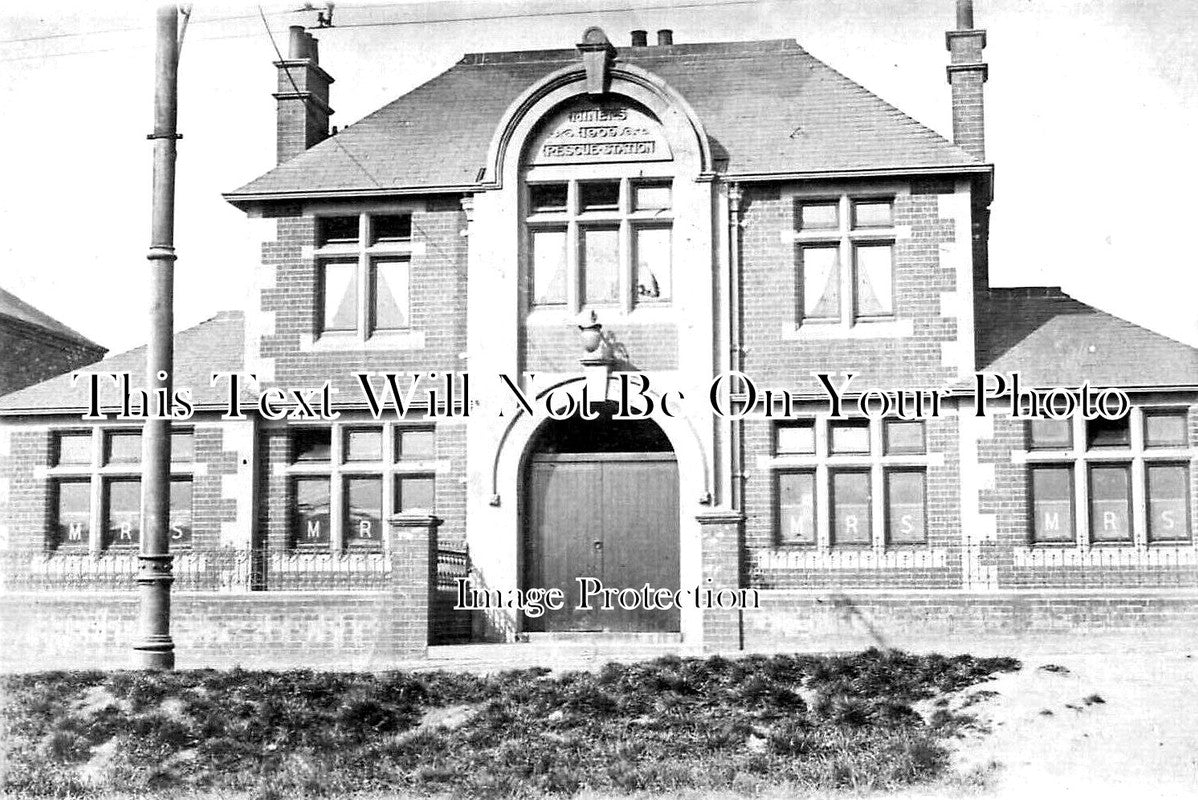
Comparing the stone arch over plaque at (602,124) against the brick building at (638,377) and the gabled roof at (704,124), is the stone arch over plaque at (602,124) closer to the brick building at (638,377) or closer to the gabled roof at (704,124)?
the brick building at (638,377)

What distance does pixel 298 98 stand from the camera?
2433 centimetres

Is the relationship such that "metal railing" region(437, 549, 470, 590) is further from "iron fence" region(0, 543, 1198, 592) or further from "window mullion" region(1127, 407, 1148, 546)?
"window mullion" region(1127, 407, 1148, 546)

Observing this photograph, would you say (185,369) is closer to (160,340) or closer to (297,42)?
(297,42)

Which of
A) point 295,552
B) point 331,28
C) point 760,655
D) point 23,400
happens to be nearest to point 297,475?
point 295,552

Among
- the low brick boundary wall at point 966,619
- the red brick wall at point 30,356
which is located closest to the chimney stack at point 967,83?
the low brick boundary wall at point 966,619

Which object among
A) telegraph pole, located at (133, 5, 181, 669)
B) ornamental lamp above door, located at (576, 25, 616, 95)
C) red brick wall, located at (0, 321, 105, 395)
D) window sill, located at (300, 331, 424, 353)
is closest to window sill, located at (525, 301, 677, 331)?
window sill, located at (300, 331, 424, 353)

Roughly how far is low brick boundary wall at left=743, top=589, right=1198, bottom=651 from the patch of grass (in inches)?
87.2

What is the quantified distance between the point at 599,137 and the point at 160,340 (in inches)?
300

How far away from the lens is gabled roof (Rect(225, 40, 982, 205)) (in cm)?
2262

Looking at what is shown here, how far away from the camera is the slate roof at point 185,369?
23391 millimetres

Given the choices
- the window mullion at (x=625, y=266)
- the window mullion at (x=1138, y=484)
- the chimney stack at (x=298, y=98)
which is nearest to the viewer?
the window mullion at (x=1138, y=484)

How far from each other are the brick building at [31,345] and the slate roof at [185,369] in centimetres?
871

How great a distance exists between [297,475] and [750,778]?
10517 mm

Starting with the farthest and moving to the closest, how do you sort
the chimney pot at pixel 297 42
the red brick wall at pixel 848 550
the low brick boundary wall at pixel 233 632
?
1. the chimney pot at pixel 297 42
2. the red brick wall at pixel 848 550
3. the low brick boundary wall at pixel 233 632
